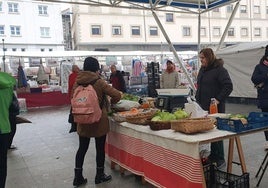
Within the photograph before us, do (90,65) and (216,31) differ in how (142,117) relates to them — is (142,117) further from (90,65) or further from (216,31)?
(216,31)

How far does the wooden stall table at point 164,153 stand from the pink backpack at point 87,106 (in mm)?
405

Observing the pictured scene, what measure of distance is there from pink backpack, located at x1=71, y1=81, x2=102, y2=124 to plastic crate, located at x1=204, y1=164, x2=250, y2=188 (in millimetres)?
1391

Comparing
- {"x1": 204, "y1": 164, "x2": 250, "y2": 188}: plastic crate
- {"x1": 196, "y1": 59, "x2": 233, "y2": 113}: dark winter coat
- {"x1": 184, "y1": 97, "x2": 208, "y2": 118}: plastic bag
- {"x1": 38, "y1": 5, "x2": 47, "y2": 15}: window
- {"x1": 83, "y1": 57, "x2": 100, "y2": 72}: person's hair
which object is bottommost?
{"x1": 204, "y1": 164, "x2": 250, "y2": 188}: plastic crate

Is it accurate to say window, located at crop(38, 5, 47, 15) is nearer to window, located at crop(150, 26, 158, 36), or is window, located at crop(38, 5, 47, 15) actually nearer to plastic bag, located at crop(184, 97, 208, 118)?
window, located at crop(150, 26, 158, 36)

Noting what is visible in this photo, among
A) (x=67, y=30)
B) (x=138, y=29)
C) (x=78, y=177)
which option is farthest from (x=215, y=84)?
(x=67, y=30)

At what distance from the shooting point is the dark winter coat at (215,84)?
13.1 feet

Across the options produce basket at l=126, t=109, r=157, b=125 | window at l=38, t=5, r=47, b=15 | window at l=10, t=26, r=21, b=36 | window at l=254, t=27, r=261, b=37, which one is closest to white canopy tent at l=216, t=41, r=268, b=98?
produce basket at l=126, t=109, r=157, b=125

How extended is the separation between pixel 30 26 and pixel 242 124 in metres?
36.8

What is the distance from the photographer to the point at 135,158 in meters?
3.79

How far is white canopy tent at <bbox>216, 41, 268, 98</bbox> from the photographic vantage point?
9.80 m

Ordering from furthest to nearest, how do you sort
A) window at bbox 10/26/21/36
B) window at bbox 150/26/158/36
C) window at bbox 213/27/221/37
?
window at bbox 213/27/221/37
window at bbox 150/26/158/36
window at bbox 10/26/21/36

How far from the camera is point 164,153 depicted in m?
3.12

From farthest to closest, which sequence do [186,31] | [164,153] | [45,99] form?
1. [186,31]
2. [45,99]
3. [164,153]

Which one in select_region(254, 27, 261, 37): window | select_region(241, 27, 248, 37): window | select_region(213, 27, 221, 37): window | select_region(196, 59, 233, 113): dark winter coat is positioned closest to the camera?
select_region(196, 59, 233, 113): dark winter coat
